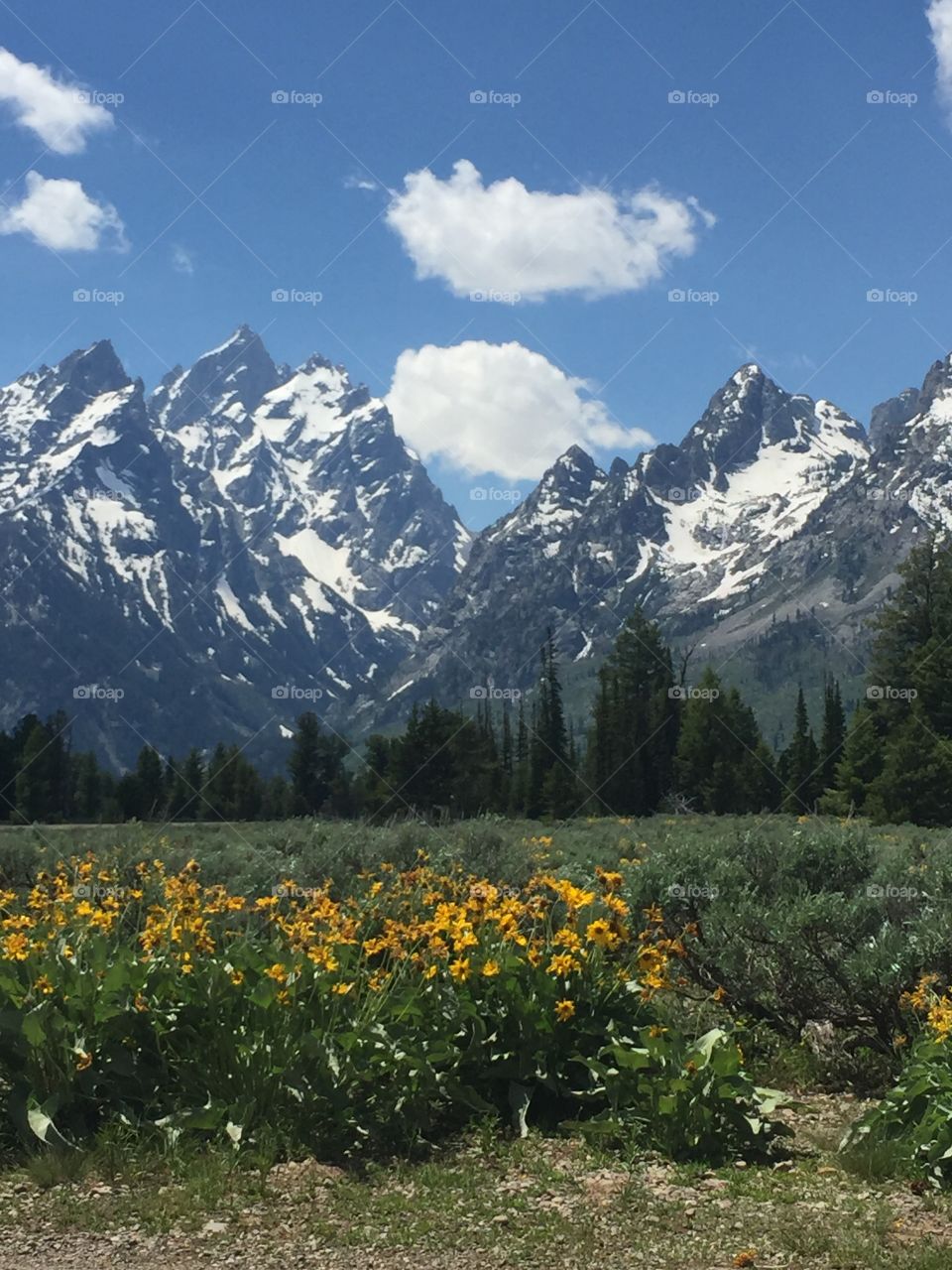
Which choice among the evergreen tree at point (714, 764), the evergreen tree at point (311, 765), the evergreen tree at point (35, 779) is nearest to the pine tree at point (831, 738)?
the evergreen tree at point (714, 764)

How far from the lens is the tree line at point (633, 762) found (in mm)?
53375

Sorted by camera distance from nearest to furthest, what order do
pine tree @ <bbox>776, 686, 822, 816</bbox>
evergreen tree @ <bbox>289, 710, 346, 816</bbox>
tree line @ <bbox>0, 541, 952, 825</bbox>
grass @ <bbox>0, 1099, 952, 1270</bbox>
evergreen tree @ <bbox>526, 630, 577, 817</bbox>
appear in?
grass @ <bbox>0, 1099, 952, 1270</bbox> < tree line @ <bbox>0, 541, 952, 825</bbox> < pine tree @ <bbox>776, 686, 822, 816</bbox> < evergreen tree @ <bbox>289, 710, 346, 816</bbox> < evergreen tree @ <bbox>526, 630, 577, 817</bbox>

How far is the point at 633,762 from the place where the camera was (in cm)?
7200

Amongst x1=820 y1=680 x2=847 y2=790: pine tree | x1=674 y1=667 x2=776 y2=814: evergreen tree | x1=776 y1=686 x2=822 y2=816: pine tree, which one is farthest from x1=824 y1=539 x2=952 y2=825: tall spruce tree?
x1=820 y1=680 x2=847 y2=790: pine tree

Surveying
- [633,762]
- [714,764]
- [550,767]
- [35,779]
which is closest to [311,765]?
[550,767]

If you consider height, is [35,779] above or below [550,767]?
above

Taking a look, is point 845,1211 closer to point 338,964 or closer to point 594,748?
point 338,964

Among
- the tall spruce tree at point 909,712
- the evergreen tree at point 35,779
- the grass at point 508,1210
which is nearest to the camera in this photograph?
the grass at point 508,1210

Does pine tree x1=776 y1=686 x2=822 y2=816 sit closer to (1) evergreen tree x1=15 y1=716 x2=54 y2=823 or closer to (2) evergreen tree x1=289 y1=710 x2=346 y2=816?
(2) evergreen tree x1=289 y1=710 x2=346 y2=816

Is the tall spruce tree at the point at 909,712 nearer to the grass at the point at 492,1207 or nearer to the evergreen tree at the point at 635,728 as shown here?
the evergreen tree at the point at 635,728

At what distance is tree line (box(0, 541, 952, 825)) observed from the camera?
53.4 meters

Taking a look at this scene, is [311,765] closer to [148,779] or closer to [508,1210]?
[148,779]

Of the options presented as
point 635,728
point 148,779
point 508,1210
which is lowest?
point 508,1210

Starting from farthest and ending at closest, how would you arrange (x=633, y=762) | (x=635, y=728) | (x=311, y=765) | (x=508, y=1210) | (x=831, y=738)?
1. (x=831, y=738)
2. (x=635, y=728)
3. (x=633, y=762)
4. (x=311, y=765)
5. (x=508, y=1210)
